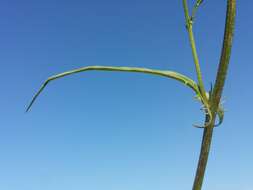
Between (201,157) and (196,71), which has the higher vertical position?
(196,71)

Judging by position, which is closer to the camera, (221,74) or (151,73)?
(221,74)

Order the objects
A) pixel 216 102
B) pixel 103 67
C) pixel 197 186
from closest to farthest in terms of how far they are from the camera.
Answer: pixel 197 186 < pixel 216 102 < pixel 103 67

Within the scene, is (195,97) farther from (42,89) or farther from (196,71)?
(42,89)

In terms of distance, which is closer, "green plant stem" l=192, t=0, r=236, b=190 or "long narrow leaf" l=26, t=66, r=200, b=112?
"green plant stem" l=192, t=0, r=236, b=190

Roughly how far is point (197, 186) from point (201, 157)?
2.5 inches

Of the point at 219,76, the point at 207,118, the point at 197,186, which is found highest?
the point at 219,76

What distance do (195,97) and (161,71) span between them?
118 millimetres

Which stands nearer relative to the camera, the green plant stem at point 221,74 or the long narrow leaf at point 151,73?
the green plant stem at point 221,74

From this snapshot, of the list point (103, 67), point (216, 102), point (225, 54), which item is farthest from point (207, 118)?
point (103, 67)

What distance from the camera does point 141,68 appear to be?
937mm

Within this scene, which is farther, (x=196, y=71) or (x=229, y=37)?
(x=196, y=71)

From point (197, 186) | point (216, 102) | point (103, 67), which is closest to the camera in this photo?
point (197, 186)

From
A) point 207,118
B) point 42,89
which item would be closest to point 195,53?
point 207,118

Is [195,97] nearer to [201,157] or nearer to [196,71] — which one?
[196,71]
